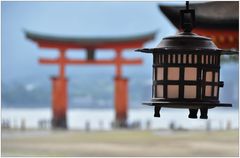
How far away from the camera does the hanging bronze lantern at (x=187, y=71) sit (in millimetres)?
2365

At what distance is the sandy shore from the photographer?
1395 centimetres

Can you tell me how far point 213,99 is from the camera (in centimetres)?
240

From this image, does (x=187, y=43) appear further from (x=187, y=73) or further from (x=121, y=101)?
(x=121, y=101)

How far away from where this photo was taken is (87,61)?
16.1 meters

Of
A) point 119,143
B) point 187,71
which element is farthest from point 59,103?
point 187,71

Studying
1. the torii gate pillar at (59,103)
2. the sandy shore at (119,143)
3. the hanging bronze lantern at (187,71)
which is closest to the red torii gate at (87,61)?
the torii gate pillar at (59,103)

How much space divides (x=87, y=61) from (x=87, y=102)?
5.15 metres

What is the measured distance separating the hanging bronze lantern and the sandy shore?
428 inches

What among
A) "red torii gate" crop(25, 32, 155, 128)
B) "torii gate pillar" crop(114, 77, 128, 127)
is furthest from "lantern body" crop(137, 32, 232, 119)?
"torii gate pillar" crop(114, 77, 128, 127)

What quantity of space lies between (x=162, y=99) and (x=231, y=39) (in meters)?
4.11

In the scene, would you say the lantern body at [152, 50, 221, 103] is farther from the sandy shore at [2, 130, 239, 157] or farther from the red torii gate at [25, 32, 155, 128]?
the red torii gate at [25, 32, 155, 128]

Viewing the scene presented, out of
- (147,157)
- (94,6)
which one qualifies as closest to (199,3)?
(147,157)

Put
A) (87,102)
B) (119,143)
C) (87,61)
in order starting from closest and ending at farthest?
(119,143) → (87,61) → (87,102)

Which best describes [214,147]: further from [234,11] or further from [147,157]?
[234,11]
